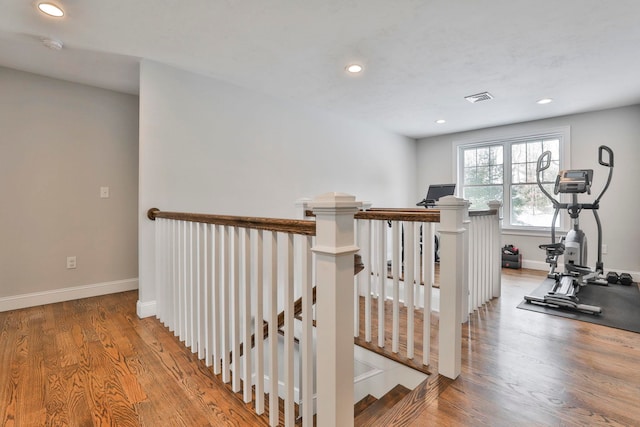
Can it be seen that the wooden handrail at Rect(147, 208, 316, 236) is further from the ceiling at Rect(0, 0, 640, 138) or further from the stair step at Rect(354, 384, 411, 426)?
the ceiling at Rect(0, 0, 640, 138)

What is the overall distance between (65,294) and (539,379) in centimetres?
408

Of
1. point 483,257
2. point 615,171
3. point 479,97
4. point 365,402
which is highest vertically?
point 479,97

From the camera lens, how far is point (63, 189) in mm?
3041

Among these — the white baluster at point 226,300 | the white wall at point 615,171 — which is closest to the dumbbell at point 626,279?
the white wall at point 615,171

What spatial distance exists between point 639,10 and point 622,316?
2.37 metres

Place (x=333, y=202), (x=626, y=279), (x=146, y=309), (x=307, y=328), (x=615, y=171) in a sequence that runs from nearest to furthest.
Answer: (x=333, y=202), (x=307, y=328), (x=146, y=309), (x=626, y=279), (x=615, y=171)

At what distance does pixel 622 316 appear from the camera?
2576 millimetres

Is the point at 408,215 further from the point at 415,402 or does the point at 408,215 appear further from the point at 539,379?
the point at 539,379

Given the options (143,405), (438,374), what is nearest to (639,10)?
(438,374)

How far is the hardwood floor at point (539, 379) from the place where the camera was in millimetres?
1386

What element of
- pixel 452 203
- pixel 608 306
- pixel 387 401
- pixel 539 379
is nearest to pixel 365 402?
pixel 387 401

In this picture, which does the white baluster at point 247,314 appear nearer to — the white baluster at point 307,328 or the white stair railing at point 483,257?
the white baluster at point 307,328

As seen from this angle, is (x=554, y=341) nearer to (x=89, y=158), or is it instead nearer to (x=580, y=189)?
(x=580, y=189)

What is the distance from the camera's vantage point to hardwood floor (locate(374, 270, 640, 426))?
139 centimetres
